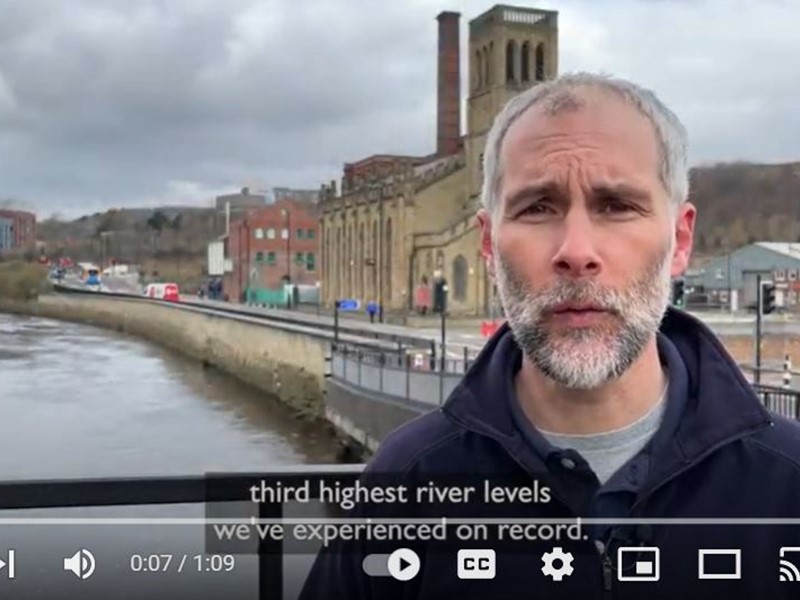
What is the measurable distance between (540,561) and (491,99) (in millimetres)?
52600

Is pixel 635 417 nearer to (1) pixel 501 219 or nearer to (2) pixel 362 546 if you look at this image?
(1) pixel 501 219

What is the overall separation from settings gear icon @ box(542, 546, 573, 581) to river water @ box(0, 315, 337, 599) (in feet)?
3.07

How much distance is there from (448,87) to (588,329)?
58685 mm

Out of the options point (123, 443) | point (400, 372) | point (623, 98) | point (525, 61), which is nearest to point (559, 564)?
point (623, 98)

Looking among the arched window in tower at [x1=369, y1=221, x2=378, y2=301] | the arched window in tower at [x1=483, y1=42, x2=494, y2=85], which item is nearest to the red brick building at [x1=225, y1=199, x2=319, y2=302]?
the arched window in tower at [x1=369, y1=221, x2=378, y2=301]

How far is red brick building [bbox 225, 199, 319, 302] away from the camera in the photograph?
233 feet

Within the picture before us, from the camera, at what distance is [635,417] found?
161 centimetres

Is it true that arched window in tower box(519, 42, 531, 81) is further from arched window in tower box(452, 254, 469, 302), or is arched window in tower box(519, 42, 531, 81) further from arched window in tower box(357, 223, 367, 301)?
arched window in tower box(357, 223, 367, 301)

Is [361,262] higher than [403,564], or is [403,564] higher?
[361,262]

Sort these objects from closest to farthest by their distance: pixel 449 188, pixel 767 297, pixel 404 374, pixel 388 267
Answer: pixel 404 374
pixel 767 297
pixel 449 188
pixel 388 267

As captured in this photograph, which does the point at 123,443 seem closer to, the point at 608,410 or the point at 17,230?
the point at 608,410

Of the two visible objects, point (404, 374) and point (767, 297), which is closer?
point (404, 374)

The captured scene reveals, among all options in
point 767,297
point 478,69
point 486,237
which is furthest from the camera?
point 478,69

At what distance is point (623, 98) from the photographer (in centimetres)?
161
